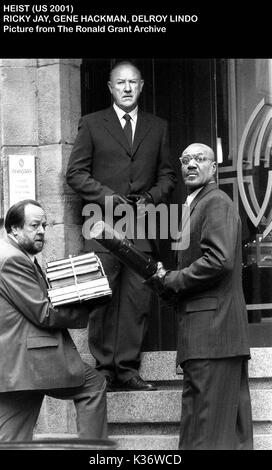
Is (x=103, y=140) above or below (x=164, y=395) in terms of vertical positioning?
above

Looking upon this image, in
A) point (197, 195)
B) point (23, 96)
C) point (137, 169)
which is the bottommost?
point (197, 195)

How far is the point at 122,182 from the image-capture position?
988 centimetres

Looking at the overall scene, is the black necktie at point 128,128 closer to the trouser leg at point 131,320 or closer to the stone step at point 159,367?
the trouser leg at point 131,320

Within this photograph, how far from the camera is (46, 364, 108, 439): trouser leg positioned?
836cm

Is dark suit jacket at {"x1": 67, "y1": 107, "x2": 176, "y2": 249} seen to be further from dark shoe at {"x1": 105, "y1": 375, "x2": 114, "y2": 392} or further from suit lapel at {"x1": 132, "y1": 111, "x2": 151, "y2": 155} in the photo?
dark shoe at {"x1": 105, "y1": 375, "x2": 114, "y2": 392}

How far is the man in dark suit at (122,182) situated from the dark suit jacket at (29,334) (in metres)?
1.28

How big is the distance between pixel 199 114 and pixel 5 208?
176 cm

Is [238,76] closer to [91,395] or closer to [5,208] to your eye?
[5,208]

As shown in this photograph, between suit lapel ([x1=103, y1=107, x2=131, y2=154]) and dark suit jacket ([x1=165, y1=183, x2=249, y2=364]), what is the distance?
1.65 meters

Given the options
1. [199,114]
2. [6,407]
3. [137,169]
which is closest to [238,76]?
[199,114]

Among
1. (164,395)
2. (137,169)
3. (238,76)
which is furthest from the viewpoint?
(238,76)

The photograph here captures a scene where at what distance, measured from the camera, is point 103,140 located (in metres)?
9.95

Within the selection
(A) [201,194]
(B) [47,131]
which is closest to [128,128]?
(B) [47,131]

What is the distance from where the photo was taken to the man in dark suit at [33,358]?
8.23 metres
